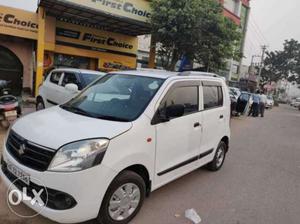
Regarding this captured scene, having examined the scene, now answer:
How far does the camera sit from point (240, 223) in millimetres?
3373

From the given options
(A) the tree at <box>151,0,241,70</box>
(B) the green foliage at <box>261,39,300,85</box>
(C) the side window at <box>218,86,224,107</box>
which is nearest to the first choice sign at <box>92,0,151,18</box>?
(A) the tree at <box>151,0,241,70</box>

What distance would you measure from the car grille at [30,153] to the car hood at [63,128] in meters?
0.05

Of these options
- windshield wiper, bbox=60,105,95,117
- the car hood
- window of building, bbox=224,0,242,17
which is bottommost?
the car hood

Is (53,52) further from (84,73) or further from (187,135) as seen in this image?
(187,135)

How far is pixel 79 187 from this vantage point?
246 cm

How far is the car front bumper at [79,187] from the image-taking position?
2.45 m

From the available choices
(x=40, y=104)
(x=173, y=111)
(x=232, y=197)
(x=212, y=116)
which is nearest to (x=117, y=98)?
(x=173, y=111)

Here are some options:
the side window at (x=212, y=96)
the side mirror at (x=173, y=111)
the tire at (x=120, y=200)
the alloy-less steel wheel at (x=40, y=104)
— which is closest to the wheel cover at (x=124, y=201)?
the tire at (x=120, y=200)

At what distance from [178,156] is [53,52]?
1230 centimetres

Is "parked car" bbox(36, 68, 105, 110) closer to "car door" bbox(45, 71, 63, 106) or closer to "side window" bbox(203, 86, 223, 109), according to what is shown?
"car door" bbox(45, 71, 63, 106)

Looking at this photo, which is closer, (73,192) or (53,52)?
(73,192)

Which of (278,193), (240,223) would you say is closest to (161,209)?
(240,223)

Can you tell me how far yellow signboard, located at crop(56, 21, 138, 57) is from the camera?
14.1m

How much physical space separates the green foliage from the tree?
39.2 metres
